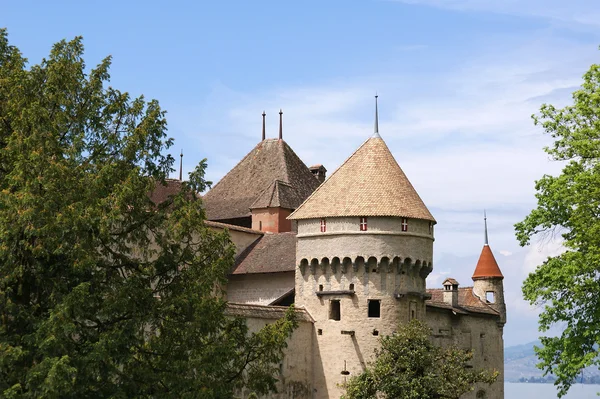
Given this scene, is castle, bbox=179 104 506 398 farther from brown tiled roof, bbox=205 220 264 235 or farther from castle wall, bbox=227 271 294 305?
brown tiled roof, bbox=205 220 264 235

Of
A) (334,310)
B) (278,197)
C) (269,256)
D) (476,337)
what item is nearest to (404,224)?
(334,310)

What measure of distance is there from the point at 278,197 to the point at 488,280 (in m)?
12.3

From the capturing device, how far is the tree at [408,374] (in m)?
37.1

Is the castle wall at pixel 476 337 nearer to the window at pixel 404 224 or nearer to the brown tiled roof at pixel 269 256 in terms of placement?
the window at pixel 404 224

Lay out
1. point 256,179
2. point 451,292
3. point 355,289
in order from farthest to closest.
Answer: point 256,179 < point 451,292 < point 355,289

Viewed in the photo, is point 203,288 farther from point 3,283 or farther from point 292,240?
point 292,240

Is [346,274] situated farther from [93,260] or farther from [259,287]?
[93,260]

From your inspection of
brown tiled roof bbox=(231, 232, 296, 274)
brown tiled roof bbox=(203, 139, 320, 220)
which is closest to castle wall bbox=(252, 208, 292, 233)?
brown tiled roof bbox=(203, 139, 320, 220)

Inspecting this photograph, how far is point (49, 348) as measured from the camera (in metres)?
21.5

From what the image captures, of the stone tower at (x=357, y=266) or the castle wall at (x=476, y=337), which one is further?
the castle wall at (x=476, y=337)

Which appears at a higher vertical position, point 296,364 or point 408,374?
point 296,364

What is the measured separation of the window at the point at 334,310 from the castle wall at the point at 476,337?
518 cm

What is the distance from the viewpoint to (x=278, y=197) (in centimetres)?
4888

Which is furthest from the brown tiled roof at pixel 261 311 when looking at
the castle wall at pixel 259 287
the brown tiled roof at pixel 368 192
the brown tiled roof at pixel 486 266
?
the brown tiled roof at pixel 486 266
